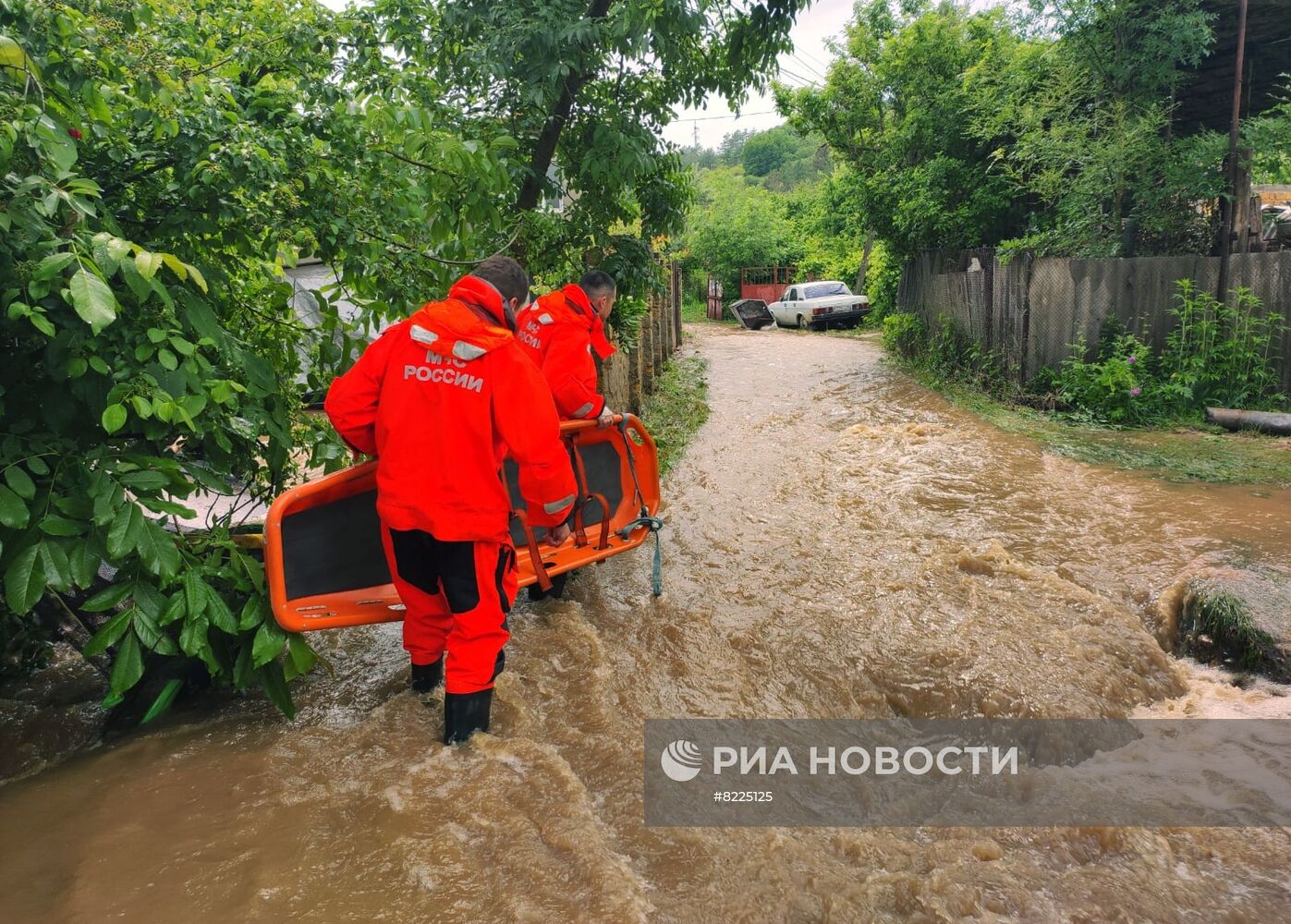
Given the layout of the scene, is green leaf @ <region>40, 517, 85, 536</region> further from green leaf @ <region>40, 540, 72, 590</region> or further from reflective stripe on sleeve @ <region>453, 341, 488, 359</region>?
reflective stripe on sleeve @ <region>453, 341, 488, 359</region>

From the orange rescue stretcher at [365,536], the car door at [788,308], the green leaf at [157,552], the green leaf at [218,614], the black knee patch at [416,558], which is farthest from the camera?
the car door at [788,308]

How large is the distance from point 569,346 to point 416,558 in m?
1.94

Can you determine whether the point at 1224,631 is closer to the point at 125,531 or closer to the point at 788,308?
the point at 125,531

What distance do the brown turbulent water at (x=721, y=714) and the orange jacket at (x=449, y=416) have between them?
3.19 ft

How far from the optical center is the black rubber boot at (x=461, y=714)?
11.3 ft

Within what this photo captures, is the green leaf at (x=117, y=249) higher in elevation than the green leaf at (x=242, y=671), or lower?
higher

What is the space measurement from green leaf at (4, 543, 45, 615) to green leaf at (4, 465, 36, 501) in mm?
166

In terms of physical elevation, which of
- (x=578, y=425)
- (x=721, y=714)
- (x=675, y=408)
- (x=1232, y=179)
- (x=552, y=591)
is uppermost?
(x=1232, y=179)

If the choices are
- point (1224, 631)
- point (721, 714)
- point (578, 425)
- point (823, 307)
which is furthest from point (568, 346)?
point (823, 307)

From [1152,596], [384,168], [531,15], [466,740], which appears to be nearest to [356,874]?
[466,740]

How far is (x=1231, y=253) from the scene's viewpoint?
9312mm

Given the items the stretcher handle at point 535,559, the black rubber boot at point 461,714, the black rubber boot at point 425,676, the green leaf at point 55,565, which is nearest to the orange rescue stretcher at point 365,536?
the stretcher handle at point 535,559

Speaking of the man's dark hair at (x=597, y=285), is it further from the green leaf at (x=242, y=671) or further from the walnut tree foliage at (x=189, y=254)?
the green leaf at (x=242, y=671)

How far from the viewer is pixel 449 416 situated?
3246 mm
